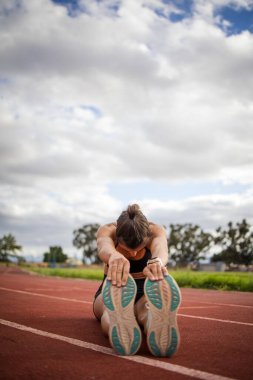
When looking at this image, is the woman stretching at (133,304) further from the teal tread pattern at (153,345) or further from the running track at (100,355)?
the running track at (100,355)

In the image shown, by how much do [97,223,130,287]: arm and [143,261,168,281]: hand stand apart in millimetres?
152

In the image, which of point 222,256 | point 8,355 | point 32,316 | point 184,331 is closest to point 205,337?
point 184,331

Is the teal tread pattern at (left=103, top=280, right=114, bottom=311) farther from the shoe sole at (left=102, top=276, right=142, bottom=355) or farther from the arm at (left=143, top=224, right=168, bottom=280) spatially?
the arm at (left=143, top=224, right=168, bottom=280)

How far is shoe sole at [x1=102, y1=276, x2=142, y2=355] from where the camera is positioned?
262 cm

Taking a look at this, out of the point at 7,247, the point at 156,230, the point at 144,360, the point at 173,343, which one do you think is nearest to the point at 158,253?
the point at 156,230

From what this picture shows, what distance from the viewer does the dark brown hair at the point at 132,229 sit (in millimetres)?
3047

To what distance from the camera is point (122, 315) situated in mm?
2627

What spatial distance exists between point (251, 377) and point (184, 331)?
66.8 inches

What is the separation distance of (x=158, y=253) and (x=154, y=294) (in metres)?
0.46

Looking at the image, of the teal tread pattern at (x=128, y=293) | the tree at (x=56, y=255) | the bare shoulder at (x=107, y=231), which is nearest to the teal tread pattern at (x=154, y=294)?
the teal tread pattern at (x=128, y=293)

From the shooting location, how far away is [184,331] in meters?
3.96

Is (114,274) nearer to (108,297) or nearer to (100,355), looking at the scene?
(108,297)

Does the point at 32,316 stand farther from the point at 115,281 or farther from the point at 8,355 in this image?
the point at 115,281

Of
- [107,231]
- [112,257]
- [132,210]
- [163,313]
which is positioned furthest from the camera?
[107,231]
